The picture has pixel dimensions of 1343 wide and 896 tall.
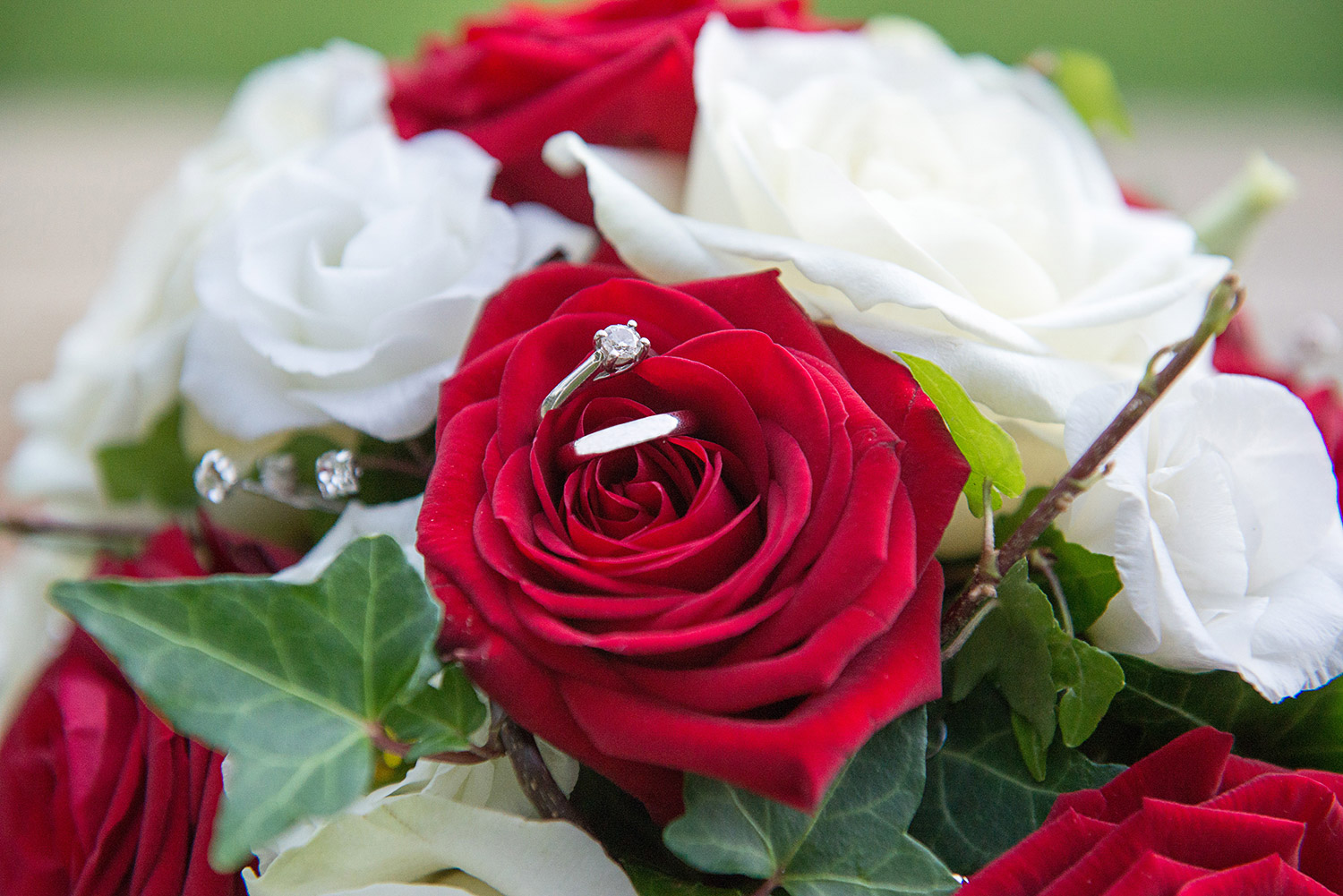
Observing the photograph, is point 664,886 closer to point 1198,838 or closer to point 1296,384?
point 1198,838

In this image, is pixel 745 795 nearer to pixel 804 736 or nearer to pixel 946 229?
pixel 804 736

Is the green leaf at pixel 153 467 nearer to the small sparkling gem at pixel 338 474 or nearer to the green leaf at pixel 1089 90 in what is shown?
the small sparkling gem at pixel 338 474

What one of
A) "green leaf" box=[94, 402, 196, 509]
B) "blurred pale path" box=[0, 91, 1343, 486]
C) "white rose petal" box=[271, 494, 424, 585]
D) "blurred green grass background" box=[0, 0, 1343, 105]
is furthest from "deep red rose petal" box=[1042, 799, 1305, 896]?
"blurred green grass background" box=[0, 0, 1343, 105]

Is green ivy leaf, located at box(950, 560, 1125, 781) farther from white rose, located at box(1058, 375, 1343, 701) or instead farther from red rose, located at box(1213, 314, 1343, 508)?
red rose, located at box(1213, 314, 1343, 508)

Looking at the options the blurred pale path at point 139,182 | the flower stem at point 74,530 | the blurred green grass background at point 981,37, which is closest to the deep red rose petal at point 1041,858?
the flower stem at point 74,530

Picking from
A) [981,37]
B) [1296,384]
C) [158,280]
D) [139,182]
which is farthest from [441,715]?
[981,37]

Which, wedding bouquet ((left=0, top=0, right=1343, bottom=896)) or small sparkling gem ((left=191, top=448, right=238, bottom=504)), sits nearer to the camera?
wedding bouquet ((left=0, top=0, right=1343, bottom=896))
